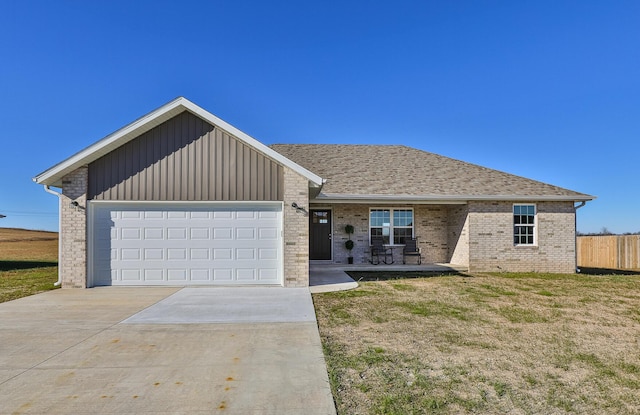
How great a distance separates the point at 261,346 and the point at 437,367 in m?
2.30

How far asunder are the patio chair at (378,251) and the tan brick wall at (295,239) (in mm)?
5432

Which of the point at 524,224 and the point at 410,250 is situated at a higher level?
the point at 524,224

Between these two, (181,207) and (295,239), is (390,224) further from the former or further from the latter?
(181,207)

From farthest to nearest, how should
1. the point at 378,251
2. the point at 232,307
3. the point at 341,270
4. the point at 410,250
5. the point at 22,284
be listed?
the point at 410,250 → the point at 378,251 → the point at 341,270 → the point at 22,284 → the point at 232,307

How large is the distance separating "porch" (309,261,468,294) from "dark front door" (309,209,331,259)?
0.40m

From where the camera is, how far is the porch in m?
9.63

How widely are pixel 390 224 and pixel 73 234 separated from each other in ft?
36.1

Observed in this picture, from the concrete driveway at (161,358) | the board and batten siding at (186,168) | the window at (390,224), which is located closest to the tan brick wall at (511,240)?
the window at (390,224)

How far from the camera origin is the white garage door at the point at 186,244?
9.62 metres

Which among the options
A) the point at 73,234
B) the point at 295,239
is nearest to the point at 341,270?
the point at 295,239

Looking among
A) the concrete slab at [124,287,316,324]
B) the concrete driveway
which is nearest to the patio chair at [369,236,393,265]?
the concrete slab at [124,287,316,324]

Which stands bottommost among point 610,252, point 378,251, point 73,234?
point 610,252

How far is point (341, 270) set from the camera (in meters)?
12.9

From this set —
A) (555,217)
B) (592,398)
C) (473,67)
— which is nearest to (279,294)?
(592,398)
